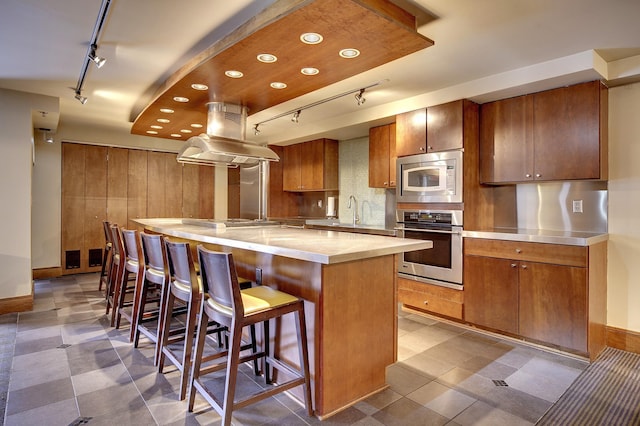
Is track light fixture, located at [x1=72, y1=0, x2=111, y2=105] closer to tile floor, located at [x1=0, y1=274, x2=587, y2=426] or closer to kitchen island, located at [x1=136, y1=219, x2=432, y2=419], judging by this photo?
kitchen island, located at [x1=136, y1=219, x2=432, y2=419]

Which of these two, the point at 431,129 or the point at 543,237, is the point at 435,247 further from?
the point at 431,129

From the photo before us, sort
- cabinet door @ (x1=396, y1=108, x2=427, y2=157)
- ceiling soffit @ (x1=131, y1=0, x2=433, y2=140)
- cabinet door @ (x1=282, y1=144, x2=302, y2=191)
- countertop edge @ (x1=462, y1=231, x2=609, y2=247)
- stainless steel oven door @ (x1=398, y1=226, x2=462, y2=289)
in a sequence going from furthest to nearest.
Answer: cabinet door @ (x1=282, y1=144, x2=302, y2=191) → cabinet door @ (x1=396, y1=108, x2=427, y2=157) → stainless steel oven door @ (x1=398, y1=226, x2=462, y2=289) → countertop edge @ (x1=462, y1=231, x2=609, y2=247) → ceiling soffit @ (x1=131, y1=0, x2=433, y2=140)

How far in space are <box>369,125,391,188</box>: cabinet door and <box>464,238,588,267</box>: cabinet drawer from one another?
1.49m

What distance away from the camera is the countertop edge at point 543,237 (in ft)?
9.00

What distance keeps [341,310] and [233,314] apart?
621 millimetres

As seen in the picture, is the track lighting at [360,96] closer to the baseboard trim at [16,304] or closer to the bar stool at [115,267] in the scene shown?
the bar stool at [115,267]

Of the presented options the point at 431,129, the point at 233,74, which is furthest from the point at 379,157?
the point at 233,74

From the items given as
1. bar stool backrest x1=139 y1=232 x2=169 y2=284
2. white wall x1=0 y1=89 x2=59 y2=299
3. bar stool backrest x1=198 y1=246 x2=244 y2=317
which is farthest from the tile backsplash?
white wall x1=0 y1=89 x2=59 y2=299

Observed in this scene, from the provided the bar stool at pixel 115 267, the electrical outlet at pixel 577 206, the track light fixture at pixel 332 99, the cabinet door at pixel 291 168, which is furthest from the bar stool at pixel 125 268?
the electrical outlet at pixel 577 206

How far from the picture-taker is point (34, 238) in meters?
5.46

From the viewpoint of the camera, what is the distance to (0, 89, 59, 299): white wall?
12.8 feet

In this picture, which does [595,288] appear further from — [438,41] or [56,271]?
[56,271]

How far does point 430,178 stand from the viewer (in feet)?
12.3

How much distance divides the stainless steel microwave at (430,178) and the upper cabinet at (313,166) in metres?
1.79
